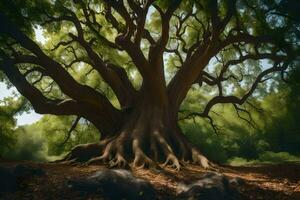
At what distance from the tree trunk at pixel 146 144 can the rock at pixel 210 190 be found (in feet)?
11.7

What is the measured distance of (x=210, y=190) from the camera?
287 inches

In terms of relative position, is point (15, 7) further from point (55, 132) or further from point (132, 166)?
point (55, 132)

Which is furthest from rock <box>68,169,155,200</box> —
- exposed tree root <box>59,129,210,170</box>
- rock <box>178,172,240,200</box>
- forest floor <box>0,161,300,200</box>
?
exposed tree root <box>59,129,210,170</box>

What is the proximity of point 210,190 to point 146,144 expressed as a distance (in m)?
6.70

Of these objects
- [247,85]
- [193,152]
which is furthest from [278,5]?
[247,85]

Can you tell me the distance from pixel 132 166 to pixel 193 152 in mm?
3244

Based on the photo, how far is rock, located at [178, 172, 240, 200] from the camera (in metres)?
7.17

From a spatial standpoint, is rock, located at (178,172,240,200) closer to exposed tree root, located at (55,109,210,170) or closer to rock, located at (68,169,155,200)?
rock, located at (68,169,155,200)

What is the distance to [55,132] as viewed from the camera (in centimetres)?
2345

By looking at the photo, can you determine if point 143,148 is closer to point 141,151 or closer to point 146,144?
→ point 146,144

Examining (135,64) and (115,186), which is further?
(135,64)

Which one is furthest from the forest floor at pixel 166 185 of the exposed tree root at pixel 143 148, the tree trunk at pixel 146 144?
the tree trunk at pixel 146 144

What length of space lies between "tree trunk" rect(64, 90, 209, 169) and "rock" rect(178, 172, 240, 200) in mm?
3562

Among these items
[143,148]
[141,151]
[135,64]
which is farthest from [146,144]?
[135,64]
